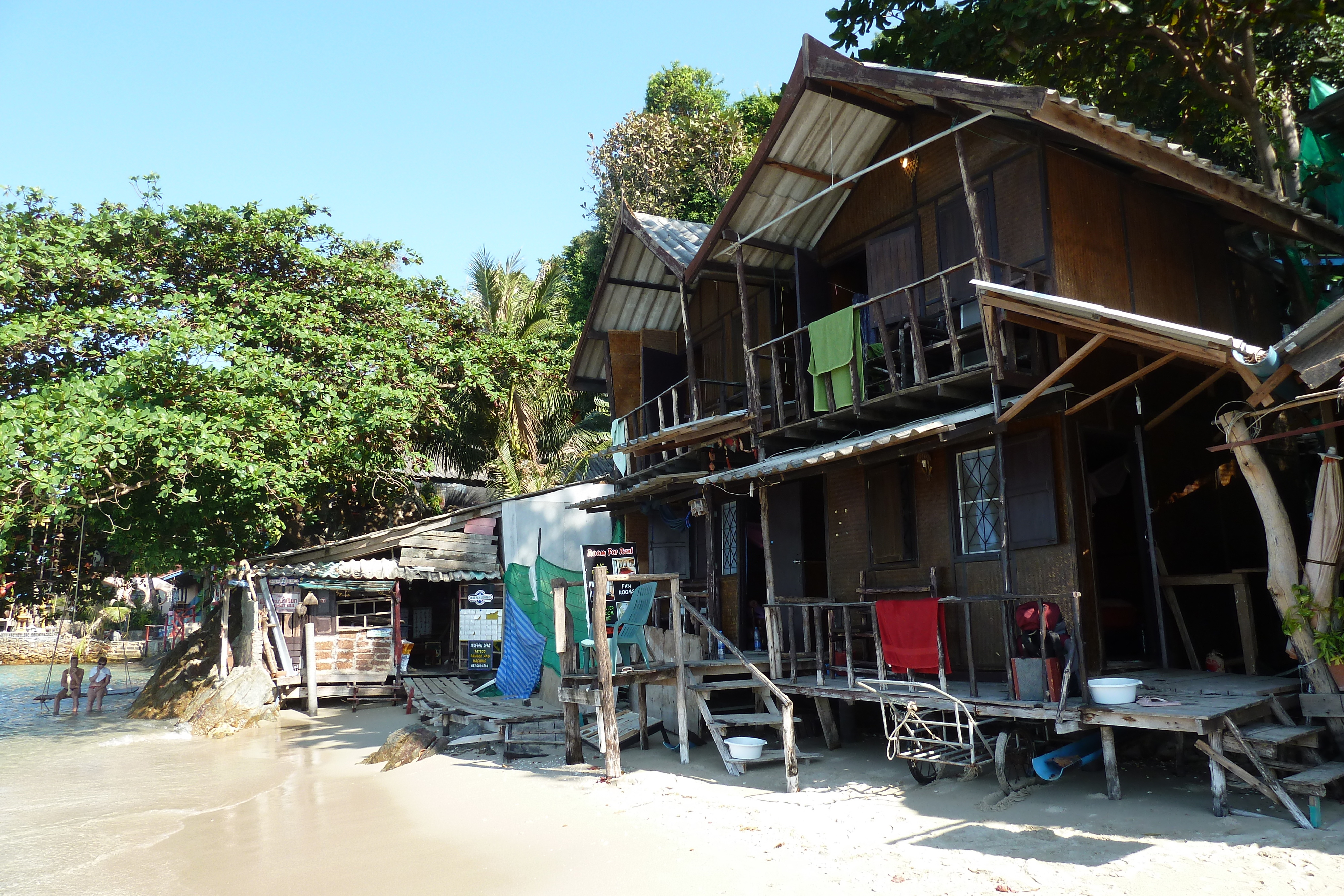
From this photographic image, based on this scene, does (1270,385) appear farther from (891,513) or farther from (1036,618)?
(891,513)

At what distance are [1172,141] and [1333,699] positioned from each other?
11.8 metres

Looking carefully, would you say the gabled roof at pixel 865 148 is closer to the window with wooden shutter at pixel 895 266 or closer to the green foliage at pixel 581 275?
the window with wooden shutter at pixel 895 266

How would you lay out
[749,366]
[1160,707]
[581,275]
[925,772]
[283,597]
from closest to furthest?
[1160,707], [925,772], [749,366], [283,597], [581,275]

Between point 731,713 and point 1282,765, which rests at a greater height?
→ point 1282,765

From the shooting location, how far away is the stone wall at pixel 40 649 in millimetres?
39531

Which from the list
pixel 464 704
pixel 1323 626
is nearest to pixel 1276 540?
pixel 1323 626

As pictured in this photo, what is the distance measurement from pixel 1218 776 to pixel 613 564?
862cm

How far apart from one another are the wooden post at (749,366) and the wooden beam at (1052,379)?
13.1ft

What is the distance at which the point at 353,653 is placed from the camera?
20.1 metres

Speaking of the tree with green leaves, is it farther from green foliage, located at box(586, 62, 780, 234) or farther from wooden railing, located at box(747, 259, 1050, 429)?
green foliage, located at box(586, 62, 780, 234)

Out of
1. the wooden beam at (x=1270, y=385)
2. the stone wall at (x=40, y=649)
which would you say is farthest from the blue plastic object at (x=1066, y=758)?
the stone wall at (x=40, y=649)

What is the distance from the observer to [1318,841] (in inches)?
255

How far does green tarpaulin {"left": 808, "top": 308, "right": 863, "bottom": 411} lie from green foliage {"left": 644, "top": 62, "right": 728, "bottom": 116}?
75.5 ft

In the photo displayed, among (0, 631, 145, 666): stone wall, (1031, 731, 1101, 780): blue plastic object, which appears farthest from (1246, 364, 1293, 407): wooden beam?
(0, 631, 145, 666): stone wall
